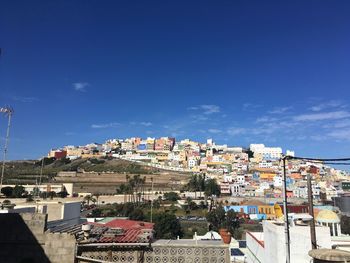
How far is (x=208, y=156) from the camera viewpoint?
582ft

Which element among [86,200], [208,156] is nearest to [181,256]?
[86,200]

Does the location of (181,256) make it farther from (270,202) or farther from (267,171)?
(267,171)

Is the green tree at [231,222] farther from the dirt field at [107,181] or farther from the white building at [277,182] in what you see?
the white building at [277,182]

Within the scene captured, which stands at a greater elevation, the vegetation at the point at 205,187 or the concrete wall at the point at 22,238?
the vegetation at the point at 205,187

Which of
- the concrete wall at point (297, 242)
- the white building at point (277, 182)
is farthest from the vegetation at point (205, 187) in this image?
the concrete wall at point (297, 242)

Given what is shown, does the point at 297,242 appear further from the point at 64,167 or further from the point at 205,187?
the point at 64,167

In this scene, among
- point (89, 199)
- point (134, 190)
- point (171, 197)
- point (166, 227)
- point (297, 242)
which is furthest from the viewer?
point (134, 190)

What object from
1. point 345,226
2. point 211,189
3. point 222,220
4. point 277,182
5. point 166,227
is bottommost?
point 222,220

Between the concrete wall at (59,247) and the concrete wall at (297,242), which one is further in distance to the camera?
the concrete wall at (297,242)

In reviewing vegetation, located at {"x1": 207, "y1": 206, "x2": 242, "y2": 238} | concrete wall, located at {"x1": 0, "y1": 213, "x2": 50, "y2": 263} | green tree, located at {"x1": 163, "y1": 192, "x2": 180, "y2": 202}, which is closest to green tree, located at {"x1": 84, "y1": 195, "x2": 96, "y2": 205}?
green tree, located at {"x1": 163, "y1": 192, "x2": 180, "y2": 202}

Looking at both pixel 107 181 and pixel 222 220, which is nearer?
pixel 222 220

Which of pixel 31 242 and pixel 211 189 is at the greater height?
pixel 211 189

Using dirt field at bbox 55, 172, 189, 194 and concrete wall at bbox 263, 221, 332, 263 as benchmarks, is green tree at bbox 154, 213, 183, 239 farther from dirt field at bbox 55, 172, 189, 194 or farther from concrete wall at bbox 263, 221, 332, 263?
dirt field at bbox 55, 172, 189, 194

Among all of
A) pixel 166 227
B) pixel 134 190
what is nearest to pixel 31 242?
pixel 166 227
